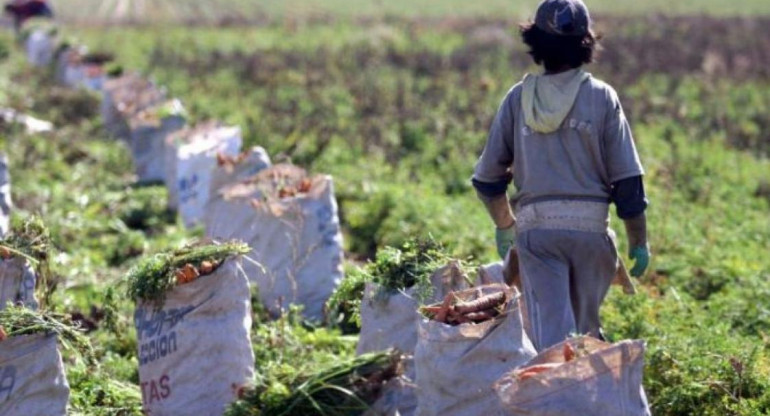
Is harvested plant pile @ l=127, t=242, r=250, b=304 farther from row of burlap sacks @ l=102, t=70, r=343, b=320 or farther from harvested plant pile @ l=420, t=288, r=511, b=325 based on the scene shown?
row of burlap sacks @ l=102, t=70, r=343, b=320

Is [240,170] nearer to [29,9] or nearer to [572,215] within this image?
[572,215]

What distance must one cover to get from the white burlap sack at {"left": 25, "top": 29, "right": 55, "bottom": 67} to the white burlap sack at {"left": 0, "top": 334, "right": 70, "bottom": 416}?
1636 centimetres

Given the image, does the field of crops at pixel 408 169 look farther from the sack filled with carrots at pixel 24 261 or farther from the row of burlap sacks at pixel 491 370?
the row of burlap sacks at pixel 491 370

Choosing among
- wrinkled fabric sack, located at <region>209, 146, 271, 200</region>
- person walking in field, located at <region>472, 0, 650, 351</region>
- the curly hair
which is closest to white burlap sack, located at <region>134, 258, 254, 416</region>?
person walking in field, located at <region>472, 0, 650, 351</region>

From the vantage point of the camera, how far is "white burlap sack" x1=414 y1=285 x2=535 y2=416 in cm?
460

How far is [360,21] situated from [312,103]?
17.3 metres

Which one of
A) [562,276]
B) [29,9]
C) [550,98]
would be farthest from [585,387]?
[29,9]

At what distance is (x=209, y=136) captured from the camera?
1025 cm

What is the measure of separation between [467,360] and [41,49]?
18.2 m

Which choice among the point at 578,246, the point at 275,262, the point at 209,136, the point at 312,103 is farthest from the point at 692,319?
the point at 312,103

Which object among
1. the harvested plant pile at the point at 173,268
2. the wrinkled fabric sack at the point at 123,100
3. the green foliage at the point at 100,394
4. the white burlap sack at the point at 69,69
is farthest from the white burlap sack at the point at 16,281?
the white burlap sack at the point at 69,69

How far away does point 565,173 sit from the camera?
5324mm

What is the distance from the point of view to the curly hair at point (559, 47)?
5.27 meters

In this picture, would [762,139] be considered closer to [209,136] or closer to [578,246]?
[209,136]
